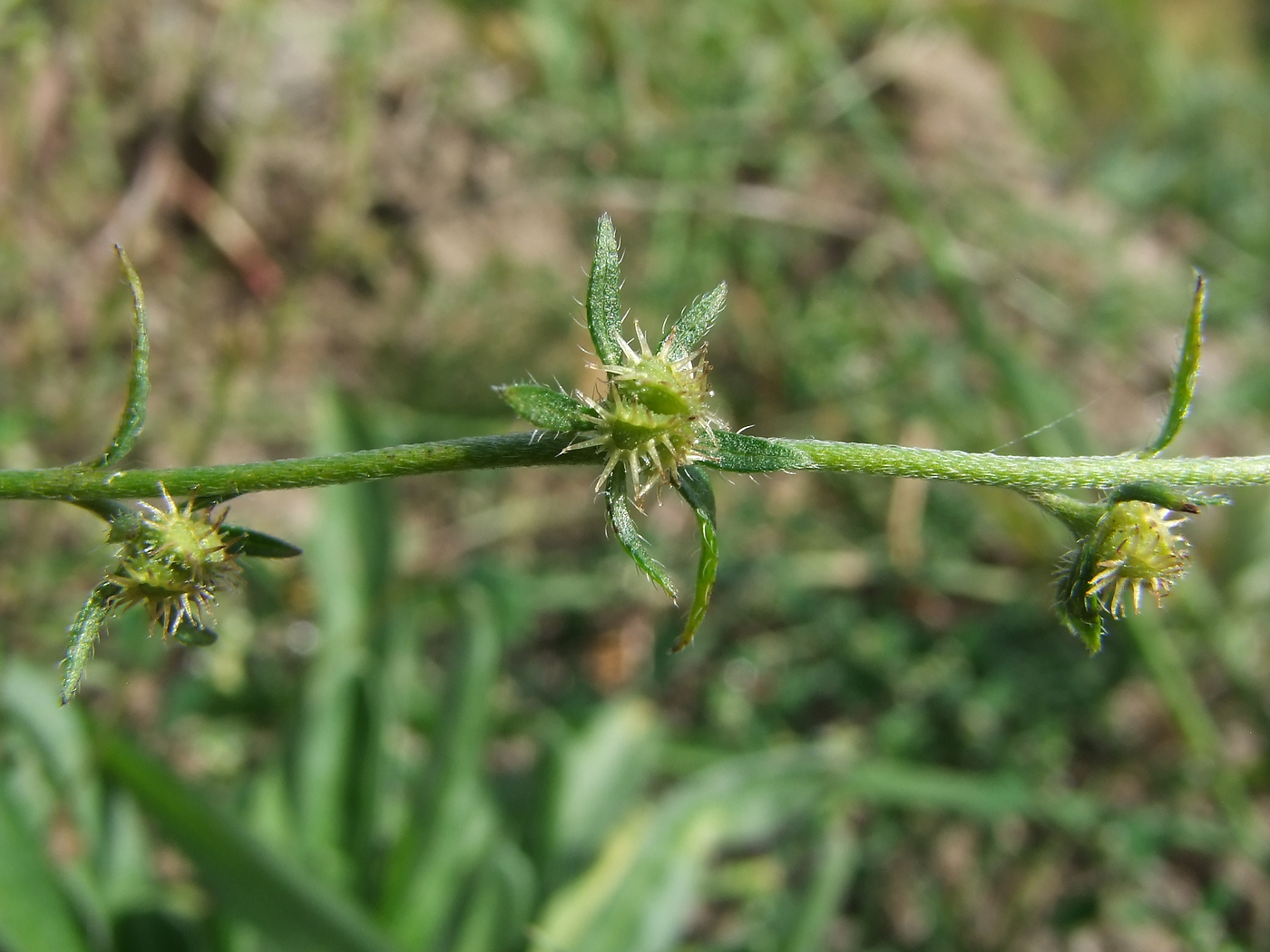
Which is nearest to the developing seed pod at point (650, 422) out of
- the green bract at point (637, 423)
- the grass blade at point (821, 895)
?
the green bract at point (637, 423)

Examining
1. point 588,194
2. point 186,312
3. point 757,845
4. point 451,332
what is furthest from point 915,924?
point 186,312

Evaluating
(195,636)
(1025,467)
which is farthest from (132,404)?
(1025,467)

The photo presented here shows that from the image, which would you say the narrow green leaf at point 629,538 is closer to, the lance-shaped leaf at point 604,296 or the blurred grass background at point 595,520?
the lance-shaped leaf at point 604,296

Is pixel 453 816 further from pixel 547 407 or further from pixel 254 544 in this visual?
pixel 547 407

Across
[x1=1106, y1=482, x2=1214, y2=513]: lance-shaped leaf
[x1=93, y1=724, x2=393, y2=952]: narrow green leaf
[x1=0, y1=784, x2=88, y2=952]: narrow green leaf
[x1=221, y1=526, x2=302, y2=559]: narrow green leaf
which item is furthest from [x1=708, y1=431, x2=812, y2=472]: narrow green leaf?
[x1=0, y1=784, x2=88, y2=952]: narrow green leaf

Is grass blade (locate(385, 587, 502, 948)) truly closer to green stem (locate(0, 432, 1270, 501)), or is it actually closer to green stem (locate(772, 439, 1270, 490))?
green stem (locate(0, 432, 1270, 501))

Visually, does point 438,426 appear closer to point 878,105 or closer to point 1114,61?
point 878,105
